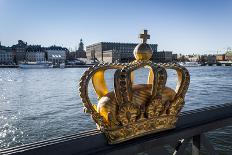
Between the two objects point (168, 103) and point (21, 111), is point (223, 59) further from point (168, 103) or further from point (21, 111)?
point (168, 103)

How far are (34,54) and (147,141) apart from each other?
128 metres

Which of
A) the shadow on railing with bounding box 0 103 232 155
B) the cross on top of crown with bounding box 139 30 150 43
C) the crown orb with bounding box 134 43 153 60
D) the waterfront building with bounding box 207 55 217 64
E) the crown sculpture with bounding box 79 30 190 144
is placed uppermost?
the cross on top of crown with bounding box 139 30 150 43

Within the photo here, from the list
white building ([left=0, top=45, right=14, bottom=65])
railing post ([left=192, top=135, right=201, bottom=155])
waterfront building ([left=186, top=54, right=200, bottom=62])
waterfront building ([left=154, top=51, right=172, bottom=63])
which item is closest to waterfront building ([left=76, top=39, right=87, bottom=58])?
white building ([left=0, top=45, right=14, bottom=65])

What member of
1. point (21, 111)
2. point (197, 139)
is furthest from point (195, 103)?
point (197, 139)

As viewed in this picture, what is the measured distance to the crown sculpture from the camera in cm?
150

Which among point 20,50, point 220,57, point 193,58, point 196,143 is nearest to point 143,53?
A: point 196,143

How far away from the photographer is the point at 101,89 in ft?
5.67

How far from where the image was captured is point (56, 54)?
12938cm

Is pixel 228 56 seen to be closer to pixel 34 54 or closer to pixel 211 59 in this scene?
pixel 211 59

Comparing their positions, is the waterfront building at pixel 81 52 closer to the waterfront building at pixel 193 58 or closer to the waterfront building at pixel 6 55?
the waterfront building at pixel 6 55

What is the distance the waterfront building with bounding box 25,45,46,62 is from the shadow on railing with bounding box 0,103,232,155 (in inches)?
4987

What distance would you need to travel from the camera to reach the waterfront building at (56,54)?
12688 centimetres

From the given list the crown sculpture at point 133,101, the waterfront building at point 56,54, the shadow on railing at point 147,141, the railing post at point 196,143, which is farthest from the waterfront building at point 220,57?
the crown sculpture at point 133,101

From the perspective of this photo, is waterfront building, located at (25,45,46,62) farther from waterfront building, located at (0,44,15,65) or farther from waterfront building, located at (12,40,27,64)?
waterfront building, located at (0,44,15,65)
